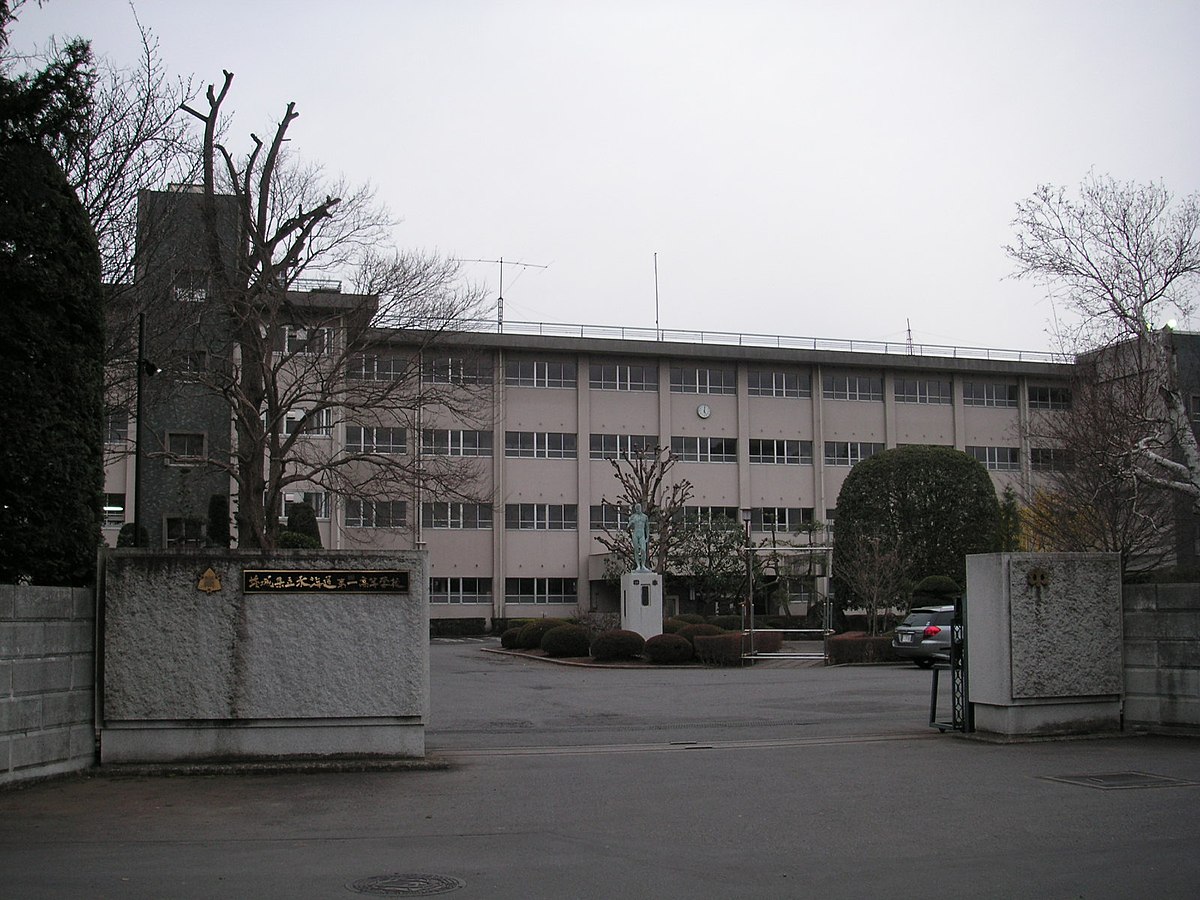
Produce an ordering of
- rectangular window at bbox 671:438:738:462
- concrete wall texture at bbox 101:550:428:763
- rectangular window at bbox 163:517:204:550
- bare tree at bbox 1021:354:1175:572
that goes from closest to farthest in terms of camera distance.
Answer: concrete wall texture at bbox 101:550:428:763 → rectangular window at bbox 163:517:204:550 → bare tree at bbox 1021:354:1175:572 → rectangular window at bbox 671:438:738:462

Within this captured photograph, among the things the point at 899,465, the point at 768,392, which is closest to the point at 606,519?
the point at 768,392

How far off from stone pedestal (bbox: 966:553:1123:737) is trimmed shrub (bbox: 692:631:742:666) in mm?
16502

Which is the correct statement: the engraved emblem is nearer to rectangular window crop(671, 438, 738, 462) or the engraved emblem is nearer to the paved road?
the paved road

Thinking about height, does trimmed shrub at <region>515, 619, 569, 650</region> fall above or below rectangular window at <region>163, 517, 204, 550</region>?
below

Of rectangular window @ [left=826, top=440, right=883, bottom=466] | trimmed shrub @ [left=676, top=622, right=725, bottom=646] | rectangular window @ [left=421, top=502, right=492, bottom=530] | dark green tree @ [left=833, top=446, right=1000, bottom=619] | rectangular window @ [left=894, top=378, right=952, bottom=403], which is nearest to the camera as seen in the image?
trimmed shrub @ [left=676, top=622, right=725, bottom=646]

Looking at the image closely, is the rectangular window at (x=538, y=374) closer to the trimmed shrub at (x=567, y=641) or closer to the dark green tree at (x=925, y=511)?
the dark green tree at (x=925, y=511)

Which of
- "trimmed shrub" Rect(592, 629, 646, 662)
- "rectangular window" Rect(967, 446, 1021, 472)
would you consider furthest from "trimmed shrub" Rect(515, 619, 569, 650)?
"rectangular window" Rect(967, 446, 1021, 472)

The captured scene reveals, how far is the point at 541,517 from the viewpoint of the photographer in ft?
184

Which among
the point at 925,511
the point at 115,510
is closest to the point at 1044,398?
the point at 925,511

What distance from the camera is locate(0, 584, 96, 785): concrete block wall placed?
9.85 meters

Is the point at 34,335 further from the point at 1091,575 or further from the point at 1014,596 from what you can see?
the point at 1091,575

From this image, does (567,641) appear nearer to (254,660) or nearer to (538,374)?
(254,660)

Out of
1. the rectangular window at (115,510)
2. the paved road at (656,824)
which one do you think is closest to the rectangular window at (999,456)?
the rectangular window at (115,510)

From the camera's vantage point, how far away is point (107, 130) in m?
16.5
